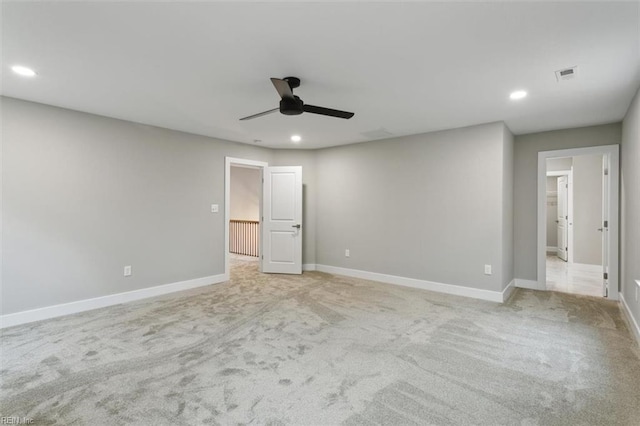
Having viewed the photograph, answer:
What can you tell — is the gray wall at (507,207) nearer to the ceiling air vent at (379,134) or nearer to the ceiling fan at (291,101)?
the ceiling air vent at (379,134)

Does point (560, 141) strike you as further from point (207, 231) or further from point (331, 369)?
point (207, 231)

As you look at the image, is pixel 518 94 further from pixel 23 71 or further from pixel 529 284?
pixel 23 71

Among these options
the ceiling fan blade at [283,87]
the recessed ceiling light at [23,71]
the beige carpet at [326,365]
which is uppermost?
the recessed ceiling light at [23,71]

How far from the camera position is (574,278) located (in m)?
5.49

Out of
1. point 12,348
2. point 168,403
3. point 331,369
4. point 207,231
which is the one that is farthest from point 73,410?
point 207,231

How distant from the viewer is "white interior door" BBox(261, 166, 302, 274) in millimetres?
5832

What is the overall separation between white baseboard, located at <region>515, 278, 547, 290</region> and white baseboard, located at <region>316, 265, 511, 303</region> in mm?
398

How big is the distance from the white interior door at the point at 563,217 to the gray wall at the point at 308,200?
578cm

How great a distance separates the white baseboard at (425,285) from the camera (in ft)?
13.9

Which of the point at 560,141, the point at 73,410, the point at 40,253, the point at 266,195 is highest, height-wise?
the point at 560,141

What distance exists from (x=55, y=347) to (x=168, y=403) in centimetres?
161

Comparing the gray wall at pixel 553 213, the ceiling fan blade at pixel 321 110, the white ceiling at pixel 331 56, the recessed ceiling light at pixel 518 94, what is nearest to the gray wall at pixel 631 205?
→ the white ceiling at pixel 331 56

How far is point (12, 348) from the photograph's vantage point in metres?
2.74

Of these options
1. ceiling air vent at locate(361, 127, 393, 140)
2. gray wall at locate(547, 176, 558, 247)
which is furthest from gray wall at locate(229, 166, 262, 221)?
gray wall at locate(547, 176, 558, 247)
